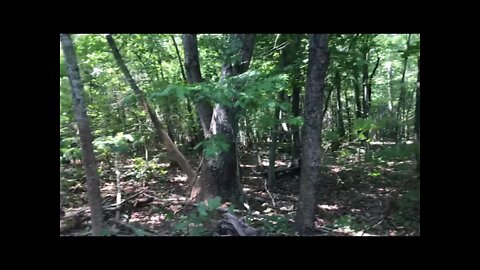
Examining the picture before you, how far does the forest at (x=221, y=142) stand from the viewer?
3.06m

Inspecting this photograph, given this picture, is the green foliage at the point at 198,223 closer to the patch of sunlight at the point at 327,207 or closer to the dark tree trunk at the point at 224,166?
the dark tree trunk at the point at 224,166

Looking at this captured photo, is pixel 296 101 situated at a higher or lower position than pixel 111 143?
higher

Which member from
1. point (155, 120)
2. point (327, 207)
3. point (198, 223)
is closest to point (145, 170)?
point (155, 120)

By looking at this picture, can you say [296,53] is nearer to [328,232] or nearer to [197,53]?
[197,53]

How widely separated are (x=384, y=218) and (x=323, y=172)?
173cm

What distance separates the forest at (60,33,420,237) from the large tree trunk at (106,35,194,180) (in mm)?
15

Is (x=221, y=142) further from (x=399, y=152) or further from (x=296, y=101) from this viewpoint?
(x=296, y=101)

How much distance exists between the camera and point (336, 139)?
5051mm

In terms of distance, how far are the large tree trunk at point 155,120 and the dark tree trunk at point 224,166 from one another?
31 cm

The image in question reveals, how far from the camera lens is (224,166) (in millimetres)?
4148

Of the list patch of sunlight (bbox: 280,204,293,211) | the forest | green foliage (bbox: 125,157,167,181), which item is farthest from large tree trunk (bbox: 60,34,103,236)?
patch of sunlight (bbox: 280,204,293,211)

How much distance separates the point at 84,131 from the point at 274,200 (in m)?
2.49

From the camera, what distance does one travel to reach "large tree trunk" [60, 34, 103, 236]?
2.74 meters

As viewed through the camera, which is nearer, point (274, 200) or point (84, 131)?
point (84, 131)
